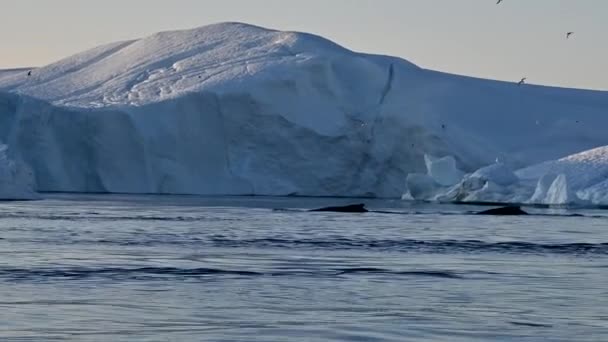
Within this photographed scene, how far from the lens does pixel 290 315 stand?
11.3m

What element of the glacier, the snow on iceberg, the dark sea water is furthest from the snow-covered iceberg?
the dark sea water

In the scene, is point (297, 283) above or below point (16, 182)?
above

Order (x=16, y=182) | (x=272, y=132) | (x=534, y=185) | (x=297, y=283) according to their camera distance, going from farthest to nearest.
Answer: (x=272, y=132)
(x=534, y=185)
(x=16, y=182)
(x=297, y=283)

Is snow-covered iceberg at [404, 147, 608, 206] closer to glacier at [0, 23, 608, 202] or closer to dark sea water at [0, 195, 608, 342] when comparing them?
glacier at [0, 23, 608, 202]

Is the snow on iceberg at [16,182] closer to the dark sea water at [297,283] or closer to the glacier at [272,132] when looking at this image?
the glacier at [272,132]

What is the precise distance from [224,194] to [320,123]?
4.47 m

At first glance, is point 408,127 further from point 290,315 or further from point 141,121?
point 290,315

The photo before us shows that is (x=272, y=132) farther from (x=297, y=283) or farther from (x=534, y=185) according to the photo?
(x=297, y=283)

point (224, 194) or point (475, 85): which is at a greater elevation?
point (475, 85)

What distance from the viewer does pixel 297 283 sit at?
47.0 ft

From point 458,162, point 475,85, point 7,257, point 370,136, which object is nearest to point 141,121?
point 370,136

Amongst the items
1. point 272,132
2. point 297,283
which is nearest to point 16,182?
point 272,132

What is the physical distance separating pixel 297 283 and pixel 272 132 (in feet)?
124

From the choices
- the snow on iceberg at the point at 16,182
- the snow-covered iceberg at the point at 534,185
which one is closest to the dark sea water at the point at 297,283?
the snow on iceberg at the point at 16,182
